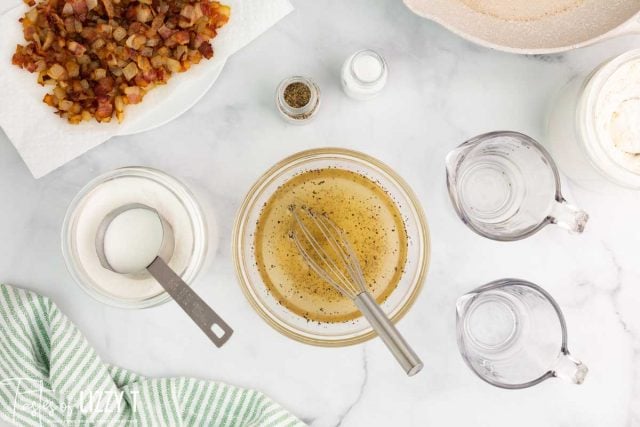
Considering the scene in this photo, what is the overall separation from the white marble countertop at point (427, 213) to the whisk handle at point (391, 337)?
20 cm

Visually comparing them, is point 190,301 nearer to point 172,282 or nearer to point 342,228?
point 172,282

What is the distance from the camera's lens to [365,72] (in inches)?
30.7

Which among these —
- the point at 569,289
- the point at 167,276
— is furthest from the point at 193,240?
the point at 569,289

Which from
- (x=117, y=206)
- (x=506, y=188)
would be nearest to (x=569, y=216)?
(x=506, y=188)

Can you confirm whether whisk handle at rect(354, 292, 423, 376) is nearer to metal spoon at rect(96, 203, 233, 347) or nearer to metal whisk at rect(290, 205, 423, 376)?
metal whisk at rect(290, 205, 423, 376)

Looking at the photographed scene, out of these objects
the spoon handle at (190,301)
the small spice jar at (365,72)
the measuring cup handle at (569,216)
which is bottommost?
the measuring cup handle at (569,216)

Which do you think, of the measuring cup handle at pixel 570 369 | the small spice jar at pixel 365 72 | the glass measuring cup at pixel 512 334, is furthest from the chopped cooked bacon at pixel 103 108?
the measuring cup handle at pixel 570 369

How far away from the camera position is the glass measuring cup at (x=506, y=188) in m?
0.77

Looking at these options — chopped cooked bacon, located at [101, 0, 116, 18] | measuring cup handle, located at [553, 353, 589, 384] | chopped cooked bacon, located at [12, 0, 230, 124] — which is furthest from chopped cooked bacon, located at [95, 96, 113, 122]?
measuring cup handle, located at [553, 353, 589, 384]

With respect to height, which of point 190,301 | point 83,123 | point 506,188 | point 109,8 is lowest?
point 506,188

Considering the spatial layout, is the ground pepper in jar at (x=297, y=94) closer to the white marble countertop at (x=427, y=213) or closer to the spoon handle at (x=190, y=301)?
the white marble countertop at (x=427, y=213)

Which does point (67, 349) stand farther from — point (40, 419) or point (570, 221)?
point (570, 221)

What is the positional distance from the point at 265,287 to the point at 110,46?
16.6 inches

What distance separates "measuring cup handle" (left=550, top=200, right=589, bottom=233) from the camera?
73 cm
